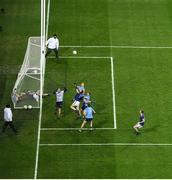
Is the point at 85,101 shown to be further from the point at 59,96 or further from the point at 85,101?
the point at 59,96

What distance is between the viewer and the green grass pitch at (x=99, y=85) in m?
28.3

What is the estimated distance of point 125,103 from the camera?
104 ft

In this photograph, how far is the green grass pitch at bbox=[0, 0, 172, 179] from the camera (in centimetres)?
2828

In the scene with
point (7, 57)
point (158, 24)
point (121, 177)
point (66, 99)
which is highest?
point (158, 24)

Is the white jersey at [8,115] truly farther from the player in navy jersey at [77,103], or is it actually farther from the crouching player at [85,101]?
the crouching player at [85,101]

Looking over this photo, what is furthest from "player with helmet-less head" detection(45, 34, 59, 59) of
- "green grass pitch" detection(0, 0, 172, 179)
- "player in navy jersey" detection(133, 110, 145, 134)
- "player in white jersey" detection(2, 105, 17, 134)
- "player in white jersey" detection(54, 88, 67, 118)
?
"player in navy jersey" detection(133, 110, 145, 134)

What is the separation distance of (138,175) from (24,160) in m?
5.06

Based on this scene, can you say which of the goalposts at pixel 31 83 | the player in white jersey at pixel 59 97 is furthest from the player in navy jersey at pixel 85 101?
the goalposts at pixel 31 83

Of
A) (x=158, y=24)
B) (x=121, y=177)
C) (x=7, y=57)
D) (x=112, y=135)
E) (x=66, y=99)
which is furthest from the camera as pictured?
(x=158, y=24)

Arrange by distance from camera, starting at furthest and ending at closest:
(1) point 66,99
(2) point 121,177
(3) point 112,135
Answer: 1. (1) point 66,99
2. (3) point 112,135
3. (2) point 121,177

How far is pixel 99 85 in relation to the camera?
108ft

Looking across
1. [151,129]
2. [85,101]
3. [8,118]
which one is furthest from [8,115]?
[151,129]

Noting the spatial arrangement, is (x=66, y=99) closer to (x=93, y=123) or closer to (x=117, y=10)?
(x=93, y=123)

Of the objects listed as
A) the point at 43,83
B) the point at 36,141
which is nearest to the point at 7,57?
the point at 43,83
